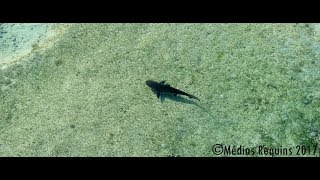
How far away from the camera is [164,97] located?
761 cm

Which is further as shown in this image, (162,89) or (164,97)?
(164,97)

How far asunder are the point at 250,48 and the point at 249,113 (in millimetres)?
1565

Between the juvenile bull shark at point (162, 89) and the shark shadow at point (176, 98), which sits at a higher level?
the juvenile bull shark at point (162, 89)

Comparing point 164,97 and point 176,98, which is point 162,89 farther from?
point 176,98

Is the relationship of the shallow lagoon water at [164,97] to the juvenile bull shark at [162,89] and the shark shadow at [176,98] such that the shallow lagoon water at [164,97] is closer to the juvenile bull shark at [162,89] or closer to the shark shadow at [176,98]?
the shark shadow at [176,98]

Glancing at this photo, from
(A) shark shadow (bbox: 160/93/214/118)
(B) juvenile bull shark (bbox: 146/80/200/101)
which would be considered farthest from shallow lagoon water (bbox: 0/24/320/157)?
(B) juvenile bull shark (bbox: 146/80/200/101)

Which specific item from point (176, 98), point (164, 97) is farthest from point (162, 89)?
point (176, 98)

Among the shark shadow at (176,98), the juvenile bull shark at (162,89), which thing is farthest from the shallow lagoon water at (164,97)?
the juvenile bull shark at (162,89)

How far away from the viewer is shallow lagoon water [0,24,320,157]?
7020 mm

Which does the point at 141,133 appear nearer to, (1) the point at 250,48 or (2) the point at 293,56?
(1) the point at 250,48

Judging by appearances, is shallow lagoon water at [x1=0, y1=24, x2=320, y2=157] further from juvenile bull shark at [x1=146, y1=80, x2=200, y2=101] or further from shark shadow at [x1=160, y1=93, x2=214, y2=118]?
juvenile bull shark at [x1=146, y1=80, x2=200, y2=101]

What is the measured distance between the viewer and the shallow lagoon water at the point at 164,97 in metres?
7.02

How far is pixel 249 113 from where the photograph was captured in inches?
282

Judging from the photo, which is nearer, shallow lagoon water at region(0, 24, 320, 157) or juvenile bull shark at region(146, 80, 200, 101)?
shallow lagoon water at region(0, 24, 320, 157)
